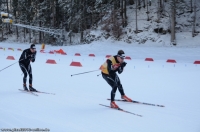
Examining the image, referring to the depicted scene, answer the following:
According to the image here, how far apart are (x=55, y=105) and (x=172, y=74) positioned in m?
7.77

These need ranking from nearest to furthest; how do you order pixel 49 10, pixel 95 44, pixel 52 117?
pixel 52 117 → pixel 95 44 → pixel 49 10

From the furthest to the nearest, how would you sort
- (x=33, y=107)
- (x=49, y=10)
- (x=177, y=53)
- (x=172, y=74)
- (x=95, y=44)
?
(x=49, y=10) → (x=95, y=44) → (x=177, y=53) → (x=172, y=74) → (x=33, y=107)

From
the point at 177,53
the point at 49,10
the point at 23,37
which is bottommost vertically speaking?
the point at 177,53

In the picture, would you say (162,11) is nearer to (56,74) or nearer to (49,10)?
(49,10)

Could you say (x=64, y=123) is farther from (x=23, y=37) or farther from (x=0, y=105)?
(x=23, y=37)

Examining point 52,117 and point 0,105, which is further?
point 0,105

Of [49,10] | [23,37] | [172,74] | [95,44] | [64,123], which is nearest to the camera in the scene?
[64,123]

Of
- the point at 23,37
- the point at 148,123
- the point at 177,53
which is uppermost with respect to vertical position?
the point at 23,37

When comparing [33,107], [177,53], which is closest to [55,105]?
[33,107]

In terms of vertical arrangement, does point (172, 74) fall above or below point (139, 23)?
below

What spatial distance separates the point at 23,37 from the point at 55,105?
41.5 meters

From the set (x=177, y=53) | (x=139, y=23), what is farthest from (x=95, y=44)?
(x=177, y=53)

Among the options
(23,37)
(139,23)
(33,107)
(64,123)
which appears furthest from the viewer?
(23,37)

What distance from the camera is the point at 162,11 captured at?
3016 cm
